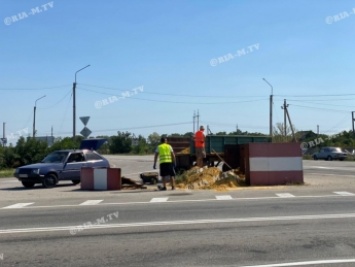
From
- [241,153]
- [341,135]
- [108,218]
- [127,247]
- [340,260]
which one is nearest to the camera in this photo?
[340,260]

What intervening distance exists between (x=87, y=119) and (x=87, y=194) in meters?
14.2

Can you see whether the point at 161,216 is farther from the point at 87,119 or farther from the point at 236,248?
the point at 87,119

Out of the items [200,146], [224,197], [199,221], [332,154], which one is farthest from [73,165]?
[332,154]

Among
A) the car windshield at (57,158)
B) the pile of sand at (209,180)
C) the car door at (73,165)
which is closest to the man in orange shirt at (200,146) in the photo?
the pile of sand at (209,180)

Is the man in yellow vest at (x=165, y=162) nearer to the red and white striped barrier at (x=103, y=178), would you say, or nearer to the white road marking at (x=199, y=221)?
the red and white striped barrier at (x=103, y=178)

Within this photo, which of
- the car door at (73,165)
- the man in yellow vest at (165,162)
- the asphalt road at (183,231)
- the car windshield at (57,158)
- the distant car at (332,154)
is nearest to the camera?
the asphalt road at (183,231)

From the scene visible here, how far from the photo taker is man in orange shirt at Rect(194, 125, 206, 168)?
22969 millimetres

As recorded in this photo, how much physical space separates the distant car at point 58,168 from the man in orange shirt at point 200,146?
13.5ft

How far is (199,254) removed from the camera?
26.0 ft

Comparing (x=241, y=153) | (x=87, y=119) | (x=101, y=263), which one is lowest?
(x=101, y=263)

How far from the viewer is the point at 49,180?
2258 cm

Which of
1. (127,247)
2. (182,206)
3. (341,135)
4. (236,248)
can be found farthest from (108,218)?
(341,135)

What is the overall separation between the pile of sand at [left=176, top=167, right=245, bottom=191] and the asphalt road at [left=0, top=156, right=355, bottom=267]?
365 centimetres

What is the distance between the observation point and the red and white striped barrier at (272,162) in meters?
19.5
